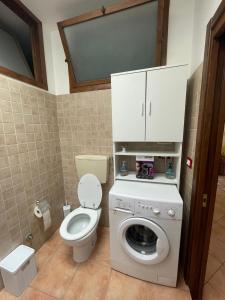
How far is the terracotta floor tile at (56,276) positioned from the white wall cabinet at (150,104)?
4.68 ft

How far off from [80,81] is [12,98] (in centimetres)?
79

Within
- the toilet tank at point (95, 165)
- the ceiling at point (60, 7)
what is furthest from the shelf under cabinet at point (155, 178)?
the ceiling at point (60, 7)

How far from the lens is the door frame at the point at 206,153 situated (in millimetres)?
934

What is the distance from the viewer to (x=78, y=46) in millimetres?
1659

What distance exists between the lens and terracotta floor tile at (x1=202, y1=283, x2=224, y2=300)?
1.22 meters

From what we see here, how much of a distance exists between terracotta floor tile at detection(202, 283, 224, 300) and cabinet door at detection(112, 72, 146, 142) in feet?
4.64

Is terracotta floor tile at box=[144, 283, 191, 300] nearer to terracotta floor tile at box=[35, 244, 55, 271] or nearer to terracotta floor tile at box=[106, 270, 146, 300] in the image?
terracotta floor tile at box=[106, 270, 146, 300]

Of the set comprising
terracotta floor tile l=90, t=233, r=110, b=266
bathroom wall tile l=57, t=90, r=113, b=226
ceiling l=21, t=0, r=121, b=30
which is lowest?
terracotta floor tile l=90, t=233, r=110, b=266

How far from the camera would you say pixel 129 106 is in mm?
1393

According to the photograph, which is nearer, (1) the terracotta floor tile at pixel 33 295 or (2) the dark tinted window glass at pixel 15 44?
(1) the terracotta floor tile at pixel 33 295

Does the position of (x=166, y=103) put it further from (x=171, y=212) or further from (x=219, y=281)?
(x=219, y=281)

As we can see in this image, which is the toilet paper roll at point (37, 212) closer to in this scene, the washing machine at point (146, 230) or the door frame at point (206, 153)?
the washing machine at point (146, 230)

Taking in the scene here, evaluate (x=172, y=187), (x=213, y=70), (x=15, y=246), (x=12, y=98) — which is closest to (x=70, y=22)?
(x=12, y=98)

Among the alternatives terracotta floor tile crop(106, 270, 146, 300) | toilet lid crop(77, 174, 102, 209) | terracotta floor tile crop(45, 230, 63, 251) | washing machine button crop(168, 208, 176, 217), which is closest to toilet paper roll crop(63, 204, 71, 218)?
terracotta floor tile crop(45, 230, 63, 251)
